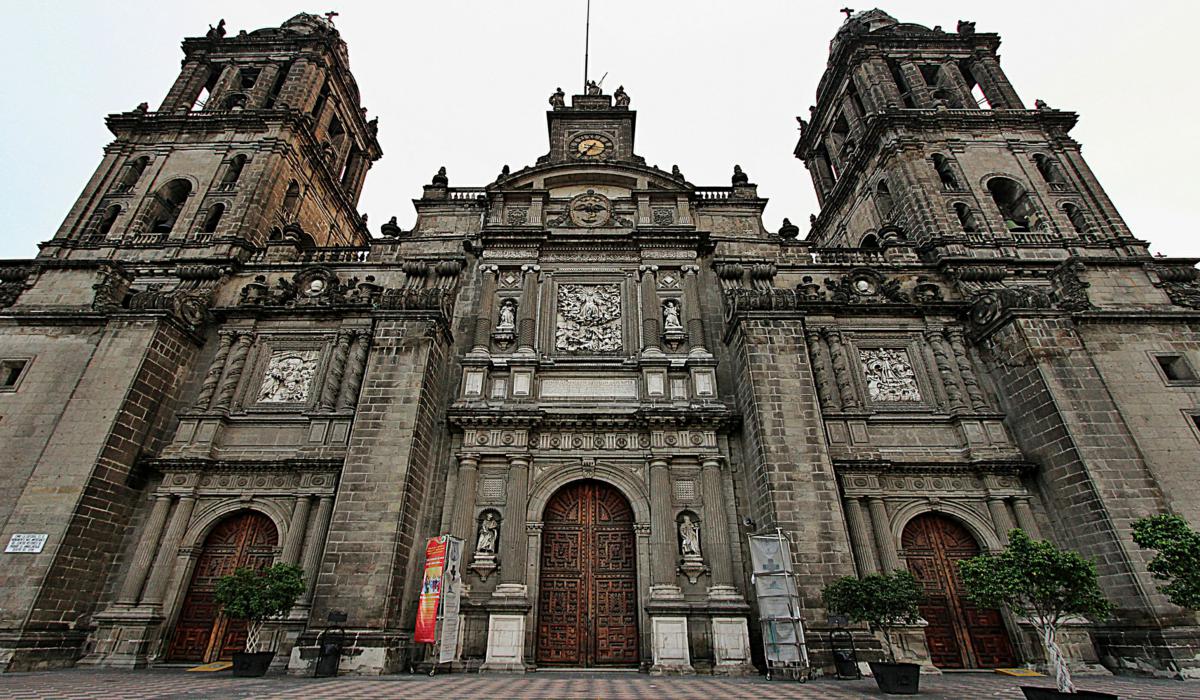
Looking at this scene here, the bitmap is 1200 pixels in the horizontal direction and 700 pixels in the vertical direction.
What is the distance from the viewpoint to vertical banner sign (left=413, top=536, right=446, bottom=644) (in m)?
12.1

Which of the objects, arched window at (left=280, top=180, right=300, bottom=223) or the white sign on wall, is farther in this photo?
arched window at (left=280, top=180, right=300, bottom=223)

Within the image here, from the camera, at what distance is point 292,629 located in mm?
13797

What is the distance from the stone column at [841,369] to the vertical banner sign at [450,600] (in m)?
11.8

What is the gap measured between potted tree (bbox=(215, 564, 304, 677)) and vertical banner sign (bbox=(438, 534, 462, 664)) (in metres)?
3.45

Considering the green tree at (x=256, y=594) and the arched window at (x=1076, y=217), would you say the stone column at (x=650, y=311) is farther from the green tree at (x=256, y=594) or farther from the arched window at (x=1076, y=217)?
the arched window at (x=1076, y=217)

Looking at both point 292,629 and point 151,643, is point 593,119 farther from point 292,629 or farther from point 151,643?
point 151,643

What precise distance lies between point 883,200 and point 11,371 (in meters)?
33.2

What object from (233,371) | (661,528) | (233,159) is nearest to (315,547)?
(233,371)

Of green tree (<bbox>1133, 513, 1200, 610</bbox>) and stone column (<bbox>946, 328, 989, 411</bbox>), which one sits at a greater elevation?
stone column (<bbox>946, 328, 989, 411</bbox>)

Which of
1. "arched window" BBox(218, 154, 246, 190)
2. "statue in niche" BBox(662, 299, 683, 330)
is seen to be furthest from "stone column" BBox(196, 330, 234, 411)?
"statue in niche" BBox(662, 299, 683, 330)

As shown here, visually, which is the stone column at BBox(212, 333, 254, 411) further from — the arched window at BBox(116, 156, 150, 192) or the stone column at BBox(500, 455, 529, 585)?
the arched window at BBox(116, 156, 150, 192)

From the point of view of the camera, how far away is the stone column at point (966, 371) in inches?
675

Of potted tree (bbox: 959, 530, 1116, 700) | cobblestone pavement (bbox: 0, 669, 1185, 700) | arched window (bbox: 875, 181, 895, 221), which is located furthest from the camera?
arched window (bbox: 875, 181, 895, 221)

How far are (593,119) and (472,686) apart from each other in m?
21.5
